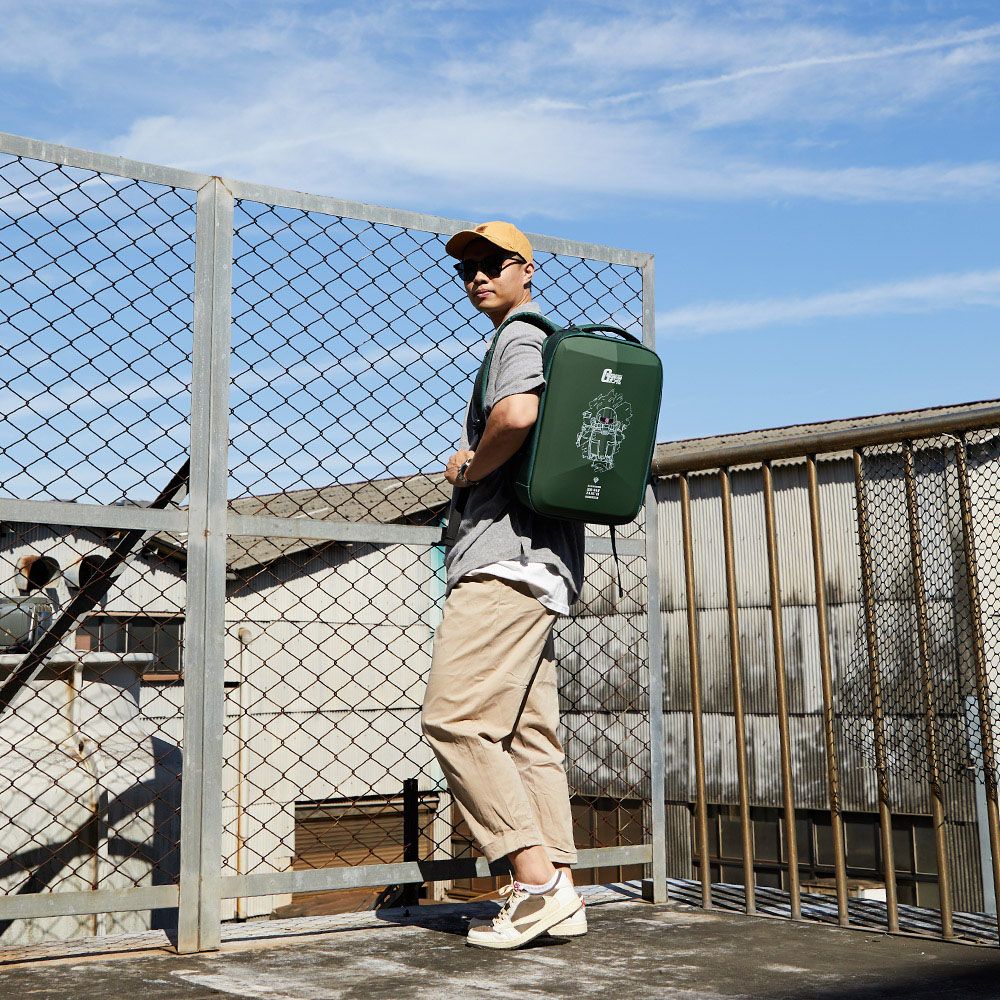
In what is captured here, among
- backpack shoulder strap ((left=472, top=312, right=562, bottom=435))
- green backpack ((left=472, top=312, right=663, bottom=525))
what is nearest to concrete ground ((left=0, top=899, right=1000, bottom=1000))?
green backpack ((left=472, top=312, right=663, bottom=525))

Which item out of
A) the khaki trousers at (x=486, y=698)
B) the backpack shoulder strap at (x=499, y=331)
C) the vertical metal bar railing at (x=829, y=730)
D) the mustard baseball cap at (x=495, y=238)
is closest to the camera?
the khaki trousers at (x=486, y=698)

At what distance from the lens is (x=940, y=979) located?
3027mm

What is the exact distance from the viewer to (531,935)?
3342 millimetres

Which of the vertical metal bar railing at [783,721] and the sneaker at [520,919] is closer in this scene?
the sneaker at [520,919]

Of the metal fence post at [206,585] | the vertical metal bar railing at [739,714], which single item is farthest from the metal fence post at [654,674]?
the metal fence post at [206,585]

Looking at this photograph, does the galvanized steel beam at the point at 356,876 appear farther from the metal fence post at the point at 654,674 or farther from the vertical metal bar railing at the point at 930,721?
the vertical metal bar railing at the point at 930,721

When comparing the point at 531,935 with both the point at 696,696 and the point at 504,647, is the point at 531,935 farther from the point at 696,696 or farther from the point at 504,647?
the point at 696,696

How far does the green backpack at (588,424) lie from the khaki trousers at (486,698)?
1.01 ft

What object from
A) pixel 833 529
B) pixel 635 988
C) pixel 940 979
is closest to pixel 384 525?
pixel 635 988

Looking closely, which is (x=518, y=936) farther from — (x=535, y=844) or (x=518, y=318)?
(x=518, y=318)

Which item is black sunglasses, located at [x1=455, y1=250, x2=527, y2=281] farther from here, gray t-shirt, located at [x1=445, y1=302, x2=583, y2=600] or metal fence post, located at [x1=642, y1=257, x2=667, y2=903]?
metal fence post, located at [x1=642, y1=257, x2=667, y2=903]

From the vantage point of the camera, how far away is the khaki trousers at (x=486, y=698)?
10.8ft

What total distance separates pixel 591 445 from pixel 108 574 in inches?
68.9

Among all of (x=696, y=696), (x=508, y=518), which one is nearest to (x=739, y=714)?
(x=696, y=696)
